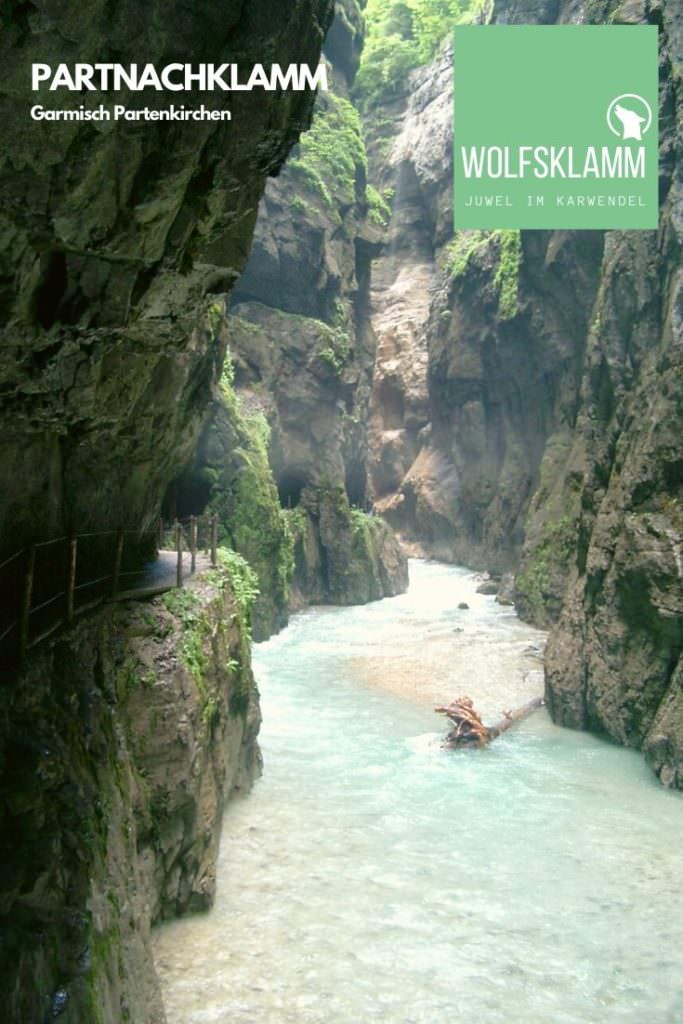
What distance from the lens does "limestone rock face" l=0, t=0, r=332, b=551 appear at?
464cm

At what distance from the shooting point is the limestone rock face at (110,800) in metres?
5.33

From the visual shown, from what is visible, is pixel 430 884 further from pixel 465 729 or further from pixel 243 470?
pixel 243 470

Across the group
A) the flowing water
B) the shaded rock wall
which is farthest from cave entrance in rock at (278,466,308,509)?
the flowing water

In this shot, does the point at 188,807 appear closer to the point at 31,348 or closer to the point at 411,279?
the point at 31,348

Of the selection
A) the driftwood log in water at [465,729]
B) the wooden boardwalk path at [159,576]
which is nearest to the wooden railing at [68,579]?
the wooden boardwalk path at [159,576]

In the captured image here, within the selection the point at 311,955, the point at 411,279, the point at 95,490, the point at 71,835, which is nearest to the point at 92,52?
the point at 71,835

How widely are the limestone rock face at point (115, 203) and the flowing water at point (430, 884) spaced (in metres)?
5.08

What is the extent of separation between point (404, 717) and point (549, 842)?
5794 mm

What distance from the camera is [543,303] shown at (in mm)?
32562

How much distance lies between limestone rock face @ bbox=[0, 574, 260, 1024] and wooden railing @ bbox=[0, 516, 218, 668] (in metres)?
0.24

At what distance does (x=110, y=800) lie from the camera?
691cm

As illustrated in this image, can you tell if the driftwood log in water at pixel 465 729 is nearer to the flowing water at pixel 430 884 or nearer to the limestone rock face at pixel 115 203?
the flowing water at pixel 430 884

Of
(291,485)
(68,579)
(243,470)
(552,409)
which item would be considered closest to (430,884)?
(68,579)

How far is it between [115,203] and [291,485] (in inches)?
1114
